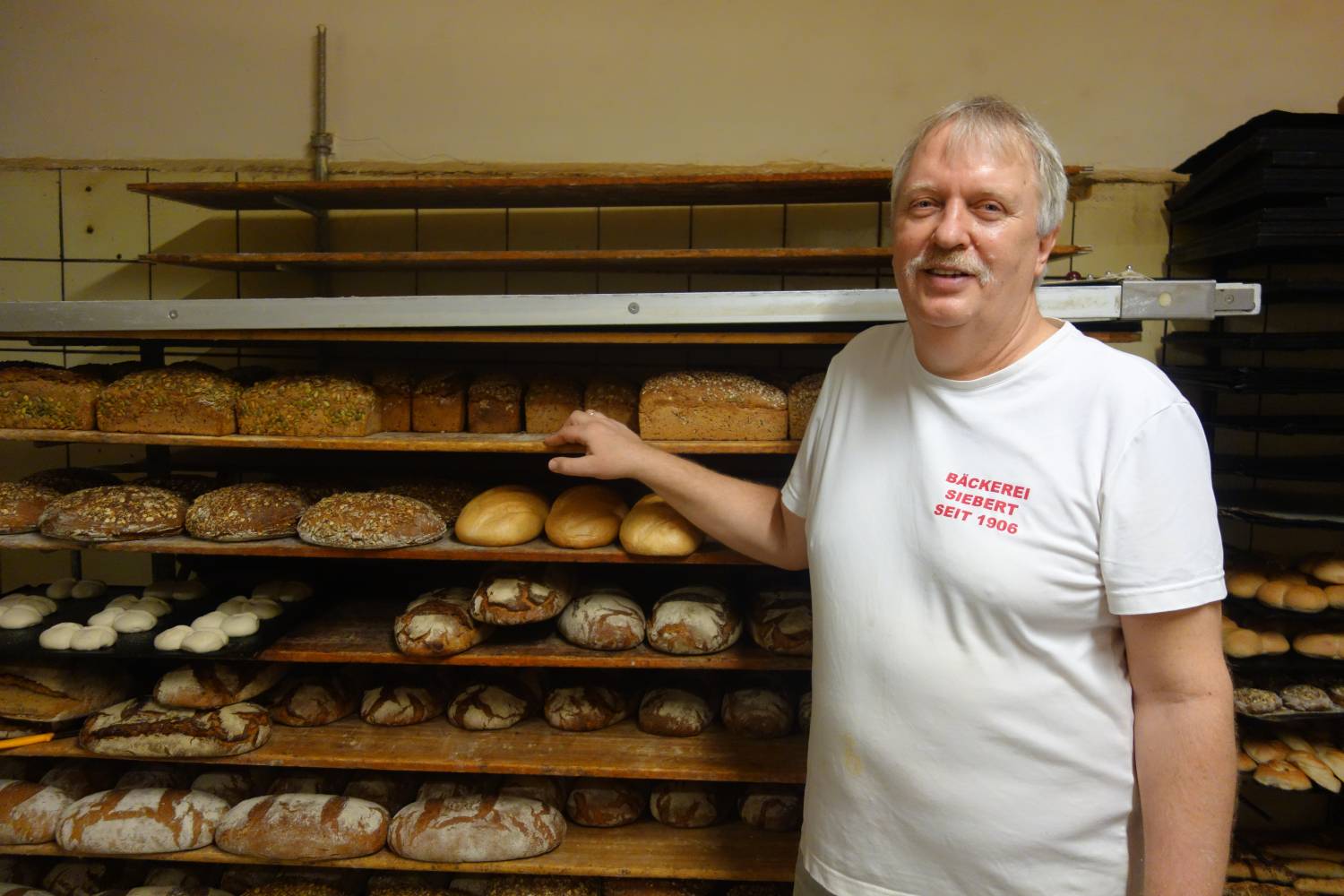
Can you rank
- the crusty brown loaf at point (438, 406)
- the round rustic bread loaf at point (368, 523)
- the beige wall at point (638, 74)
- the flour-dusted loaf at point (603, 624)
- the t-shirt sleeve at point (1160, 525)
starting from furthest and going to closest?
the beige wall at point (638, 74)
the crusty brown loaf at point (438, 406)
the flour-dusted loaf at point (603, 624)
the round rustic bread loaf at point (368, 523)
the t-shirt sleeve at point (1160, 525)

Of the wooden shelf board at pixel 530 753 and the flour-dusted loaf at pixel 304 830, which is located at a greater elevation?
the wooden shelf board at pixel 530 753

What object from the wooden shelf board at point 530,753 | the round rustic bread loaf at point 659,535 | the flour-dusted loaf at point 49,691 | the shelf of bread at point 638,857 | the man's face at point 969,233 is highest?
the man's face at point 969,233

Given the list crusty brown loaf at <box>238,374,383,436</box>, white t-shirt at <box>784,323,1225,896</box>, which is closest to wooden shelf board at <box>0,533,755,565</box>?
crusty brown loaf at <box>238,374,383,436</box>

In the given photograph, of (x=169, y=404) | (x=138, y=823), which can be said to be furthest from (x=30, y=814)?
(x=169, y=404)

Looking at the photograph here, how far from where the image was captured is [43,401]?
1924 mm

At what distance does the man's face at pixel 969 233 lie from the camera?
113 centimetres

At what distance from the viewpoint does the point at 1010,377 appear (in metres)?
1.20

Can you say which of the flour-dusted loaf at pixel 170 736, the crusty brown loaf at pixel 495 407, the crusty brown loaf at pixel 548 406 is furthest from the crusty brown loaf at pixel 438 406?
the flour-dusted loaf at pixel 170 736

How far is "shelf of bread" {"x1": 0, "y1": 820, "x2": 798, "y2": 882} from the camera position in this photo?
72.9 inches

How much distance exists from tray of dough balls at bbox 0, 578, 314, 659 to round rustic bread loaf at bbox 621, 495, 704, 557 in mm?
904

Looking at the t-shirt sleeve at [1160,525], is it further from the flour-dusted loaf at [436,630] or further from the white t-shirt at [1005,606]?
the flour-dusted loaf at [436,630]

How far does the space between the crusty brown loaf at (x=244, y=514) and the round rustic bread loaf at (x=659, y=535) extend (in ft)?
2.63

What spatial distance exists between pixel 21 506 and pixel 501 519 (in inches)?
45.8

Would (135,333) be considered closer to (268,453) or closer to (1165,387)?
(268,453)
